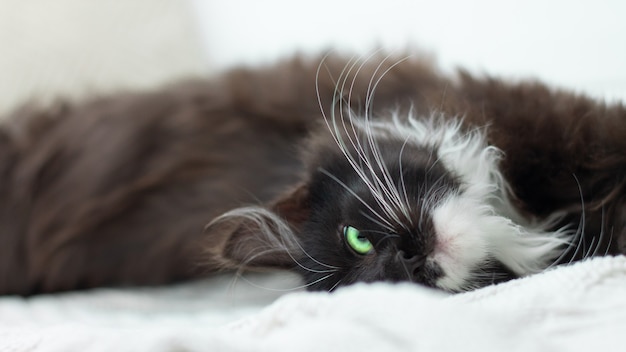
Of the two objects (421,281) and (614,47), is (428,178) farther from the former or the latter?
(614,47)

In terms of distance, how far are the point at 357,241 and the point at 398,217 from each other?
3.4 inches

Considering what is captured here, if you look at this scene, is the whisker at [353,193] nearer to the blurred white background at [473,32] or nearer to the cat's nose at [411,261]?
the cat's nose at [411,261]

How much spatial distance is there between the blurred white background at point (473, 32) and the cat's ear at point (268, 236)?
549 mm

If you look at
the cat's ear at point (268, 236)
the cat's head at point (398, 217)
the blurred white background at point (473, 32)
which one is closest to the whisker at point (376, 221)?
the cat's head at point (398, 217)

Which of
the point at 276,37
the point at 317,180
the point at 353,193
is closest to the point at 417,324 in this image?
the point at 353,193

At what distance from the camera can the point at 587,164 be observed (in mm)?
1143

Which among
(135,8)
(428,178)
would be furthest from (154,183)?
(135,8)

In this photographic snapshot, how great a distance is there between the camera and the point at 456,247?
102cm

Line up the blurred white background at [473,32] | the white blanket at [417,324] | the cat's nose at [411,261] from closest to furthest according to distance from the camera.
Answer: the white blanket at [417,324] < the cat's nose at [411,261] < the blurred white background at [473,32]

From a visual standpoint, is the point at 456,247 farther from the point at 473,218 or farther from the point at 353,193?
the point at 353,193

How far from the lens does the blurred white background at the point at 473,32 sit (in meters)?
1.50

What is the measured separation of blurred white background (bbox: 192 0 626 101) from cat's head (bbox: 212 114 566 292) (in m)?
0.32

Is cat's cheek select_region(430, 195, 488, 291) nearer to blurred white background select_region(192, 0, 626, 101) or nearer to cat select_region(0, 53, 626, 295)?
cat select_region(0, 53, 626, 295)

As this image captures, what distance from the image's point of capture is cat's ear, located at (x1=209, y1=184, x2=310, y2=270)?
1.22m
